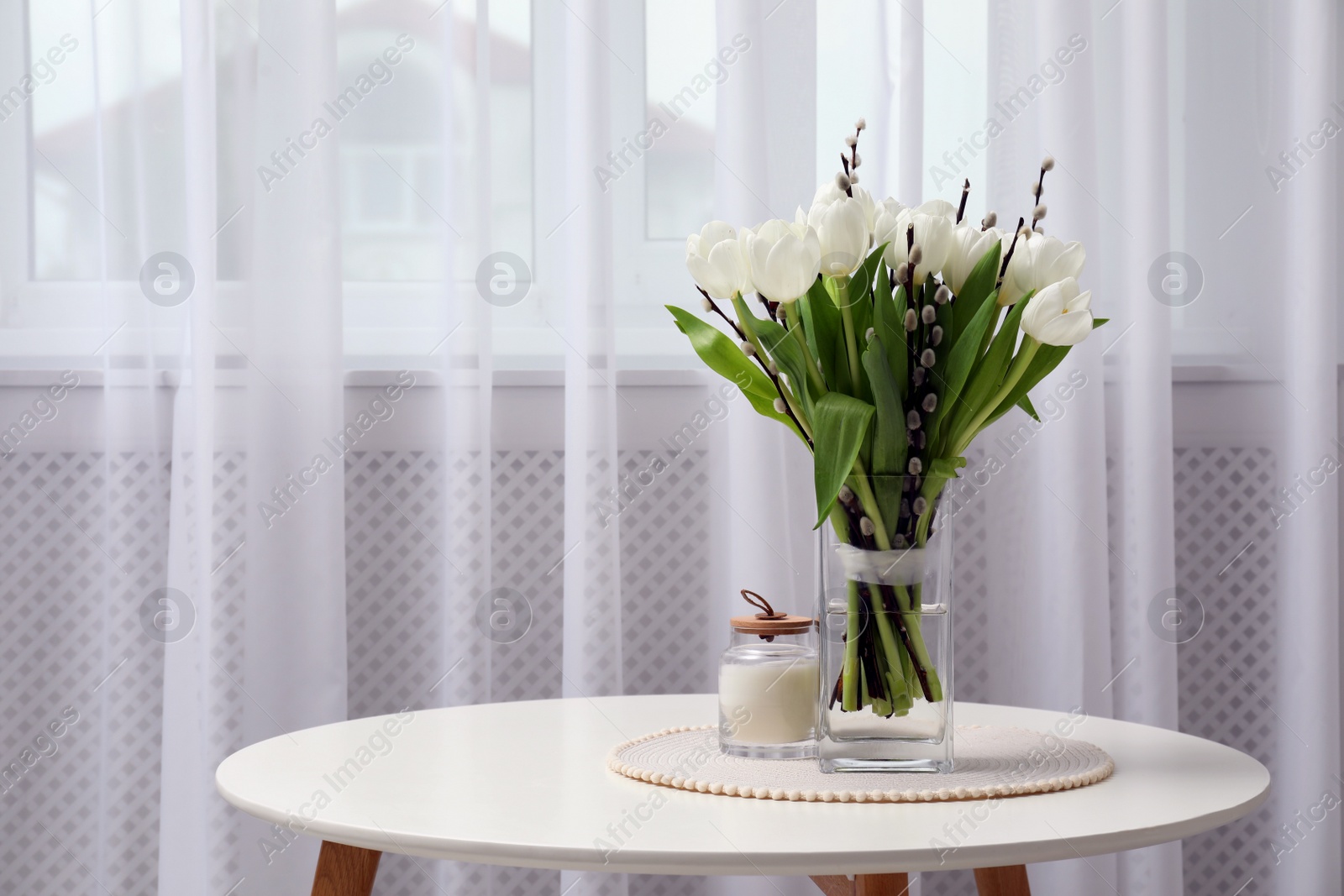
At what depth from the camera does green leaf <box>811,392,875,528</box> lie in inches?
26.9

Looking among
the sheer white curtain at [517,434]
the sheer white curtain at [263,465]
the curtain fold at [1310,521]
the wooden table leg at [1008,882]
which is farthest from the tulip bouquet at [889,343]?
the curtain fold at [1310,521]

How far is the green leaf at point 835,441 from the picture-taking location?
2.24 ft

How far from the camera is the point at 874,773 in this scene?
0.72 metres

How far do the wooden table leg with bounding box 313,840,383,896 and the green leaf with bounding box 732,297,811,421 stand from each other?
15.8 inches

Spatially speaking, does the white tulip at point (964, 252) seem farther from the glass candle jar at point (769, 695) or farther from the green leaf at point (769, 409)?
the glass candle jar at point (769, 695)

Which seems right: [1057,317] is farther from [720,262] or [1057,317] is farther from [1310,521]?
[1310,521]

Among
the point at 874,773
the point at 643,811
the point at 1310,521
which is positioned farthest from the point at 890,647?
the point at 1310,521

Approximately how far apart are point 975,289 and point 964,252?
0.08ft

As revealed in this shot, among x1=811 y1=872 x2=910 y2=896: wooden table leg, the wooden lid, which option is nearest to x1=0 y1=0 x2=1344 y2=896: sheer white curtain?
x1=811 y1=872 x2=910 y2=896: wooden table leg

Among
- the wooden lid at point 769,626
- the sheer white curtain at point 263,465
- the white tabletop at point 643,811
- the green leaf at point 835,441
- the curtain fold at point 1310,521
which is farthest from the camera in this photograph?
the curtain fold at point 1310,521

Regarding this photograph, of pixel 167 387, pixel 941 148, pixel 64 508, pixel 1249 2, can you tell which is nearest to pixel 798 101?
pixel 941 148

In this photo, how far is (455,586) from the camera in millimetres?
1461

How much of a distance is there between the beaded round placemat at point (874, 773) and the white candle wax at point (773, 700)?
0.02m

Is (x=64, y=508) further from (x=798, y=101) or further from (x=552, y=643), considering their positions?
(x=798, y=101)
